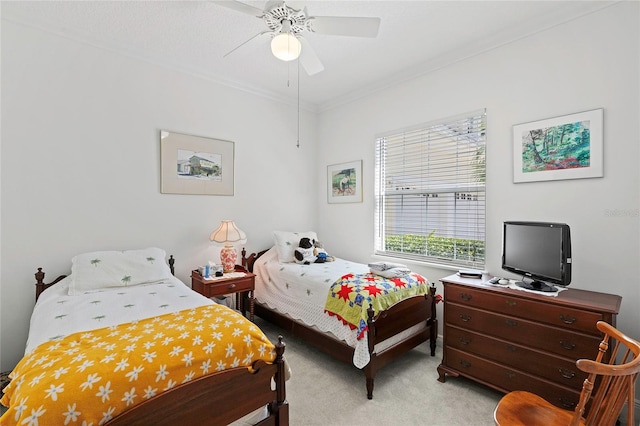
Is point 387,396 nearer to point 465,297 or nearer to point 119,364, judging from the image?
point 465,297

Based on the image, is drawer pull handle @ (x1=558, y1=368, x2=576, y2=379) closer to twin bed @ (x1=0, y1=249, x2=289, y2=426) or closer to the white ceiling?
twin bed @ (x1=0, y1=249, x2=289, y2=426)

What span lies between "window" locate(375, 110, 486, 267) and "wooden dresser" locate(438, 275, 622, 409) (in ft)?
2.27

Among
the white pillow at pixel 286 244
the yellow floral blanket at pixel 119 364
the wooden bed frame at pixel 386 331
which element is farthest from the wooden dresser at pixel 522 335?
the white pillow at pixel 286 244

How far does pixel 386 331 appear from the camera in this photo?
233 centimetres

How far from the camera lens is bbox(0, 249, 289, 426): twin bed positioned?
1.09 metres

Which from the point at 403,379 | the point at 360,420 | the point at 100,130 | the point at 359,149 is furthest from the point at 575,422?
the point at 100,130

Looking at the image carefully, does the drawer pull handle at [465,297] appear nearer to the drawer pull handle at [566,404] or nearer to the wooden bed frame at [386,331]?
the wooden bed frame at [386,331]

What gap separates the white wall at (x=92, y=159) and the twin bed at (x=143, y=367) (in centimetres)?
70

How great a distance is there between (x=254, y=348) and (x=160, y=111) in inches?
104

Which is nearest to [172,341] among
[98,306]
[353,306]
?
[98,306]

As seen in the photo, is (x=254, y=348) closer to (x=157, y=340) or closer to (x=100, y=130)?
(x=157, y=340)

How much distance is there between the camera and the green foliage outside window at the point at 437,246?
2889mm

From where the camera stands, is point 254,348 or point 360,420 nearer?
point 254,348

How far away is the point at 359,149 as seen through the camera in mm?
3904
